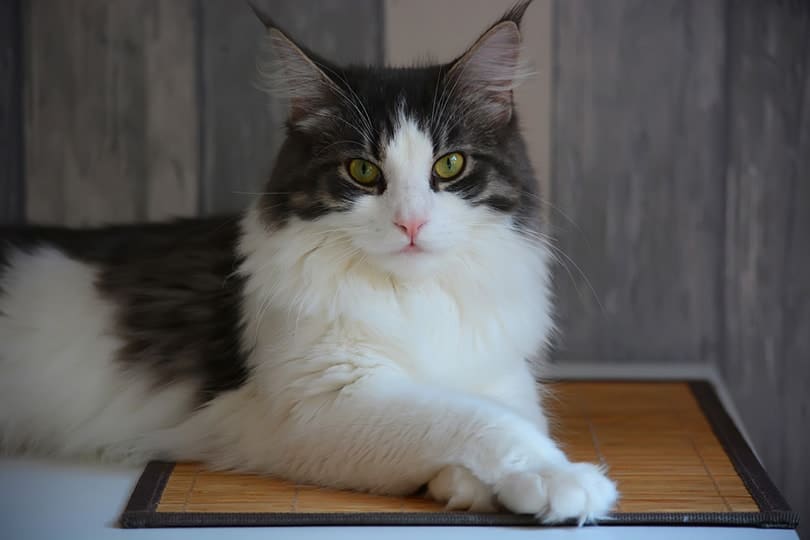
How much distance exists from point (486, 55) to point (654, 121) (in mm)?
772

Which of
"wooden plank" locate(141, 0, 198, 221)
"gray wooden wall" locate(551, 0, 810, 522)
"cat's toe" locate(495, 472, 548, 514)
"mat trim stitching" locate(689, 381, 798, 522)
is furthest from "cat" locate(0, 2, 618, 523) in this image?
"gray wooden wall" locate(551, 0, 810, 522)

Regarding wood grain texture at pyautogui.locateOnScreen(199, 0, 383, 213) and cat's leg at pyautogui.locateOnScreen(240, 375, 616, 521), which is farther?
wood grain texture at pyautogui.locateOnScreen(199, 0, 383, 213)

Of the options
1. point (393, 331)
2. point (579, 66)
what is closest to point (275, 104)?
point (579, 66)

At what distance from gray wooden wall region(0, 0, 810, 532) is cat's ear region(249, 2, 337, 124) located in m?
0.62

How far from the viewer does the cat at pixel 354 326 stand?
152cm

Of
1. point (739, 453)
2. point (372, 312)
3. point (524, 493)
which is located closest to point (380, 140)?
point (372, 312)

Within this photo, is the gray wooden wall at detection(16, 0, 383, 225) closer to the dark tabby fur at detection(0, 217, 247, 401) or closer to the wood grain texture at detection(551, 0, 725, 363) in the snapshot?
the dark tabby fur at detection(0, 217, 247, 401)

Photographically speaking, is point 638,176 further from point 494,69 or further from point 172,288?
point 172,288

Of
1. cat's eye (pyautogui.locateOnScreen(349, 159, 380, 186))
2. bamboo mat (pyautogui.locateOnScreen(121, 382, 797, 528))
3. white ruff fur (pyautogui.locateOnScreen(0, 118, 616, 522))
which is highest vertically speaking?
cat's eye (pyautogui.locateOnScreen(349, 159, 380, 186))

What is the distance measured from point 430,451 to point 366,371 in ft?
0.62

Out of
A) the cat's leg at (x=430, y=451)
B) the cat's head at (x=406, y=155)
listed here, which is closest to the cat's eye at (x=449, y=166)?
the cat's head at (x=406, y=155)

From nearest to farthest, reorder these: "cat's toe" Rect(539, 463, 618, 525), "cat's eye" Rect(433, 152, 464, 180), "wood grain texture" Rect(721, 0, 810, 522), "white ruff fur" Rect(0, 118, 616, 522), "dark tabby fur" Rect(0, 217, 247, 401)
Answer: "cat's toe" Rect(539, 463, 618, 525)
"white ruff fur" Rect(0, 118, 616, 522)
"cat's eye" Rect(433, 152, 464, 180)
"dark tabby fur" Rect(0, 217, 247, 401)
"wood grain texture" Rect(721, 0, 810, 522)

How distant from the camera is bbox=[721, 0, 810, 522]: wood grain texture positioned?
224cm

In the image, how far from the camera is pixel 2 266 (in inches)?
78.0
